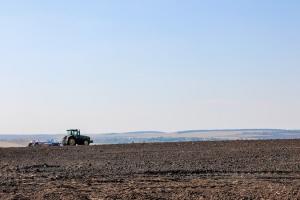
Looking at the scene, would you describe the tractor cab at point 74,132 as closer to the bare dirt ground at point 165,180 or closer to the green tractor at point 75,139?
the green tractor at point 75,139

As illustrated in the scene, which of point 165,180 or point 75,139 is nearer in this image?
point 165,180

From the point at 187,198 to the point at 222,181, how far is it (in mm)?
4791

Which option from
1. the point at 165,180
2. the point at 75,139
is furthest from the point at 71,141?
the point at 165,180

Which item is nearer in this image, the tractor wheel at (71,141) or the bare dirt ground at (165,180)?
the bare dirt ground at (165,180)

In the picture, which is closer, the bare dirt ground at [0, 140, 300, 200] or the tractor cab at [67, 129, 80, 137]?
the bare dirt ground at [0, 140, 300, 200]

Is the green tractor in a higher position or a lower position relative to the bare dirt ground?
higher

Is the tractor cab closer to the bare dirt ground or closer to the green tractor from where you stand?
the green tractor

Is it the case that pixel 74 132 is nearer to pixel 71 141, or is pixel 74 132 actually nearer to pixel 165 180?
pixel 71 141

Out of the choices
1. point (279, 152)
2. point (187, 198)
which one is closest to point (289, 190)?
point (187, 198)

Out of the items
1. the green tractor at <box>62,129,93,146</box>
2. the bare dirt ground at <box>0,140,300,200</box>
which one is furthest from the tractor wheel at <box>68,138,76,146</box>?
the bare dirt ground at <box>0,140,300,200</box>

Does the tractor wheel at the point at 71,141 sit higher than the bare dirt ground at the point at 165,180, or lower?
higher

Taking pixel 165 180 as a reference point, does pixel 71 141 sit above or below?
above

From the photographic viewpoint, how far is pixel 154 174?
86.8 ft

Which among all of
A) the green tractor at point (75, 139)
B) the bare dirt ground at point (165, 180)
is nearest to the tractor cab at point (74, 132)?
the green tractor at point (75, 139)
